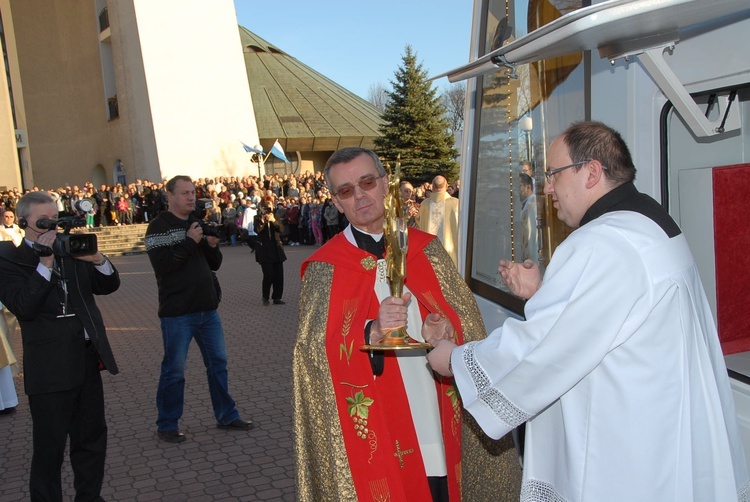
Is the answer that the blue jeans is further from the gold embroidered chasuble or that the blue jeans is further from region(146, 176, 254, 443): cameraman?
the gold embroidered chasuble

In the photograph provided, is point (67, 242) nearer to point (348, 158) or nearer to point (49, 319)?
point (49, 319)

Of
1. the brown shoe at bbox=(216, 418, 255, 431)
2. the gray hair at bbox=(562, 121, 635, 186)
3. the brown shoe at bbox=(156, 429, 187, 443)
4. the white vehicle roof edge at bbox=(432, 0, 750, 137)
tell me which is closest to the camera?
the white vehicle roof edge at bbox=(432, 0, 750, 137)

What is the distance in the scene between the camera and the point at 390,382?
10.2 feet

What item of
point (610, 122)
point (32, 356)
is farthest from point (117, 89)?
point (610, 122)

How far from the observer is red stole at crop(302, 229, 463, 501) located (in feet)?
9.85

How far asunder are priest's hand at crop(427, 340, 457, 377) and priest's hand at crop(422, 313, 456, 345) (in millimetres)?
180

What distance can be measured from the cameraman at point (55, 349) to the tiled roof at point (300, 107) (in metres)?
39.4

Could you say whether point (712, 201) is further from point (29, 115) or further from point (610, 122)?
point (29, 115)

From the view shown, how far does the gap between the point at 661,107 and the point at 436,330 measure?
1136 millimetres

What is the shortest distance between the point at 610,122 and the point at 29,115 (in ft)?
146

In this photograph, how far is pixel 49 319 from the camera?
4383 millimetres

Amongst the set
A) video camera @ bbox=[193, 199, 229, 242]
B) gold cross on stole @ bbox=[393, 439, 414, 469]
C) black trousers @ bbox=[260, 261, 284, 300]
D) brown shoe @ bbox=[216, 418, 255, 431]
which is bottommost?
brown shoe @ bbox=[216, 418, 255, 431]

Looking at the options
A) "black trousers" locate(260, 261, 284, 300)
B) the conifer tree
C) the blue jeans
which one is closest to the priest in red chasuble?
the blue jeans

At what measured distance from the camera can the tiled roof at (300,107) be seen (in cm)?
4478
